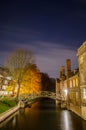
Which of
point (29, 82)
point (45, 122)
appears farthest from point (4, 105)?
A: point (29, 82)

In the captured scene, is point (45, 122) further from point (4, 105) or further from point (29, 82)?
point (29, 82)

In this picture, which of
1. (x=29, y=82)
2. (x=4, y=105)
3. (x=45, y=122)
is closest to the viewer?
(x=45, y=122)

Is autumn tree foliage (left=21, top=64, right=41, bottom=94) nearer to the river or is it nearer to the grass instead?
the grass

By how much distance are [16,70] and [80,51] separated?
23.9m

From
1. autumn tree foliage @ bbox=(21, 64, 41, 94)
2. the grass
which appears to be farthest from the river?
autumn tree foliage @ bbox=(21, 64, 41, 94)

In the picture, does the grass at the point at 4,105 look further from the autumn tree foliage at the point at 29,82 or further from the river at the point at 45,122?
the autumn tree foliage at the point at 29,82

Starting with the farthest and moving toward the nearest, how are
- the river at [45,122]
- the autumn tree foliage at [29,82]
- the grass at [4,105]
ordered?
the autumn tree foliage at [29,82] → the grass at [4,105] → the river at [45,122]

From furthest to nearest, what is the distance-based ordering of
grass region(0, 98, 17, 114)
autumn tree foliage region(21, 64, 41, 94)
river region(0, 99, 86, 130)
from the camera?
1. autumn tree foliage region(21, 64, 41, 94)
2. grass region(0, 98, 17, 114)
3. river region(0, 99, 86, 130)

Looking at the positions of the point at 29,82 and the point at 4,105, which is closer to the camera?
the point at 4,105

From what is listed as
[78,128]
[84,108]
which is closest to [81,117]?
[84,108]

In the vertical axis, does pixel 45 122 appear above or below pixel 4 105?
below

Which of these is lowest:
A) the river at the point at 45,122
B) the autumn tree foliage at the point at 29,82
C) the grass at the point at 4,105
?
the river at the point at 45,122

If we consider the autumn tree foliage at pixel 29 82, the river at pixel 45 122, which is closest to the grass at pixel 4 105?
the river at pixel 45 122

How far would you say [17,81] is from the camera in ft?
179
